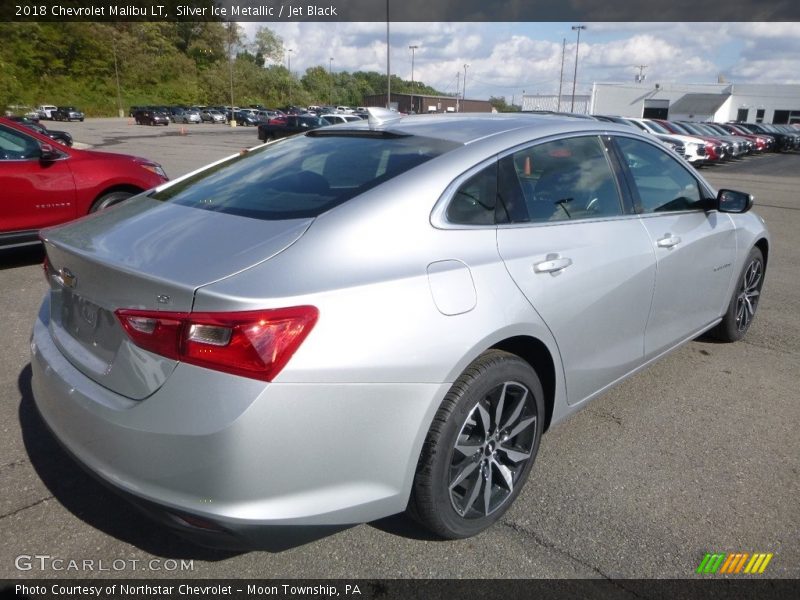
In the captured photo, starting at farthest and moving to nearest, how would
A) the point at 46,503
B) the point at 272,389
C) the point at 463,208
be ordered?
the point at 46,503 → the point at 463,208 → the point at 272,389

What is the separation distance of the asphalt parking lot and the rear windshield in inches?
48.5

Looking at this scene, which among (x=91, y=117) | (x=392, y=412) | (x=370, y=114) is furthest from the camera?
(x=91, y=117)

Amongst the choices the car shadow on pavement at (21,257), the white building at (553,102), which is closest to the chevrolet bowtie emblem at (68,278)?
the car shadow on pavement at (21,257)

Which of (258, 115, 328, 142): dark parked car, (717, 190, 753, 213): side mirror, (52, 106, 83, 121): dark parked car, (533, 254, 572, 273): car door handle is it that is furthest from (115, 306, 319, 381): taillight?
(52, 106, 83, 121): dark parked car

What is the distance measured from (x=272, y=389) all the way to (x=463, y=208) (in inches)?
42.6

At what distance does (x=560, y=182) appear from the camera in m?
3.00

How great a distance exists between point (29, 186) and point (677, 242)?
5.95 meters

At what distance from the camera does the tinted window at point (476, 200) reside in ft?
8.10

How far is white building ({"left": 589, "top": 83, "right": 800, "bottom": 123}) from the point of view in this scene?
73375mm

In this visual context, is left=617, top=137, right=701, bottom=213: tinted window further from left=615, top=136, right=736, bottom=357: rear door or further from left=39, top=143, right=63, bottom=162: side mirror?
left=39, top=143, right=63, bottom=162: side mirror

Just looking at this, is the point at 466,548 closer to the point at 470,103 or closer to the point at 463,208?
the point at 463,208

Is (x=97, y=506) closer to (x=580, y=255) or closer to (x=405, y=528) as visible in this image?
(x=405, y=528)
